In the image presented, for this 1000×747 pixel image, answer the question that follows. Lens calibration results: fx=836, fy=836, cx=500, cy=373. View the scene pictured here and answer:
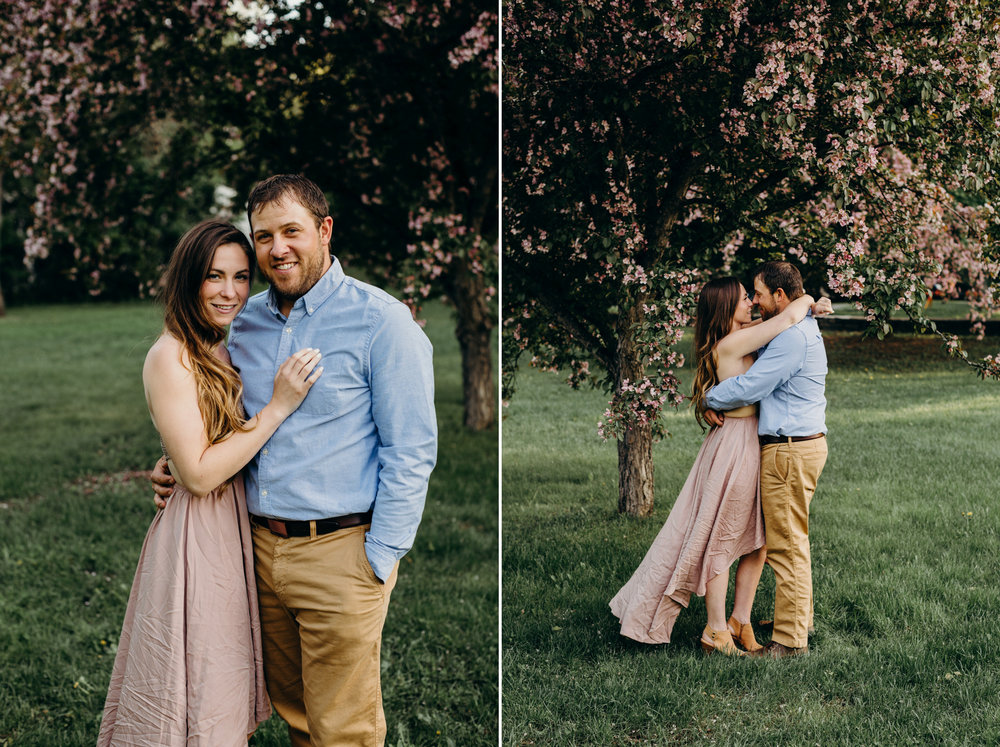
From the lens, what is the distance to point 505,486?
3143 mm

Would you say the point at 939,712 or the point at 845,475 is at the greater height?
the point at 845,475

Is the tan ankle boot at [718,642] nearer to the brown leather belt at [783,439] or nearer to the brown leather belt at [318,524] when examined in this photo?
the brown leather belt at [783,439]

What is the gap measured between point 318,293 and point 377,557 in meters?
0.85

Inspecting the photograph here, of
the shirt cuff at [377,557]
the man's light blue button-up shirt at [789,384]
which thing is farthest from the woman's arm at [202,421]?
the man's light blue button-up shirt at [789,384]

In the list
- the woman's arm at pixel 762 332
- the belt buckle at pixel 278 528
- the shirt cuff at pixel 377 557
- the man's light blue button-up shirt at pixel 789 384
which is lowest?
the shirt cuff at pixel 377 557

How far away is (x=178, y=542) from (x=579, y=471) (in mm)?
1380

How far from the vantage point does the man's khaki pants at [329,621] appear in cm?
263

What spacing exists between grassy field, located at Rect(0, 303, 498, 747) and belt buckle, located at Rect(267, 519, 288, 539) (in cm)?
75

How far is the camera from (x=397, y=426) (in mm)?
2578

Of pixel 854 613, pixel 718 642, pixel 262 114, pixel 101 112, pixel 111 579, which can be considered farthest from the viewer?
pixel 101 112

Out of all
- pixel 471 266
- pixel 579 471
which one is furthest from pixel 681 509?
pixel 471 266

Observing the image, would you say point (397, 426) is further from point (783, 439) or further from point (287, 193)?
point (783, 439)

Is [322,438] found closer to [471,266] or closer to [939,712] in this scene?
[939,712]

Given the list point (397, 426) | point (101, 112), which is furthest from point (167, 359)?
point (101, 112)
